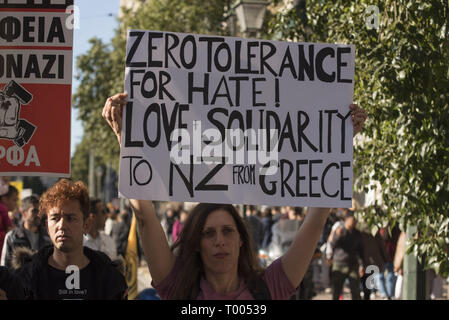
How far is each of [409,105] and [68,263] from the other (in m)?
2.90

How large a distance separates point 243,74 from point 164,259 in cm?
111

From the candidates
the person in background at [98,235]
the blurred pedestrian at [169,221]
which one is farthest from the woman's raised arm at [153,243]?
the blurred pedestrian at [169,221]

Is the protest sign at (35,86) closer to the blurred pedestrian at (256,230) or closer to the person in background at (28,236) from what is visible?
the person in background at (28,236)

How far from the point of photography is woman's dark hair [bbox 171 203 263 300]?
12.7 ft

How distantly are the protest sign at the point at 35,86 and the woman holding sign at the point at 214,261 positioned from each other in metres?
0.75

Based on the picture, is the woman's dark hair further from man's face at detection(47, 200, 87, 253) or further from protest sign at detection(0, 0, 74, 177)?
protest sign at detection(0, 0, 74, 177)

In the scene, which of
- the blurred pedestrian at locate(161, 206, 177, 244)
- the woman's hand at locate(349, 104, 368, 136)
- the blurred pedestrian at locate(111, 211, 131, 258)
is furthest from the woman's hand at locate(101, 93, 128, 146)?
the blurred pedestrian at locate(161, 206, 177, 244)

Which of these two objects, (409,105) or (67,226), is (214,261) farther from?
(409,105)

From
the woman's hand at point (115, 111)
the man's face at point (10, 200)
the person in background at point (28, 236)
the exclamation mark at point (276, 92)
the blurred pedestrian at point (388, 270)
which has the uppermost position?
the exclamation mark at point (276, 92)

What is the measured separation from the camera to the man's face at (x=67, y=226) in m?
4.62

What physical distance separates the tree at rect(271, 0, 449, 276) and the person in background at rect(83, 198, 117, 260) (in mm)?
2700

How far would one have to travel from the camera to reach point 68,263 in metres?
4.59

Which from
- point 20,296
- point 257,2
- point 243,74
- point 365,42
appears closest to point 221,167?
point 243,74

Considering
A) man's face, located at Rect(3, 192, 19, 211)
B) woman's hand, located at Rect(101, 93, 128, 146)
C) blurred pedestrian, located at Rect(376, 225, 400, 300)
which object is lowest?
blurred pedestrian, located at Rect(376, 225, 400, 300)
